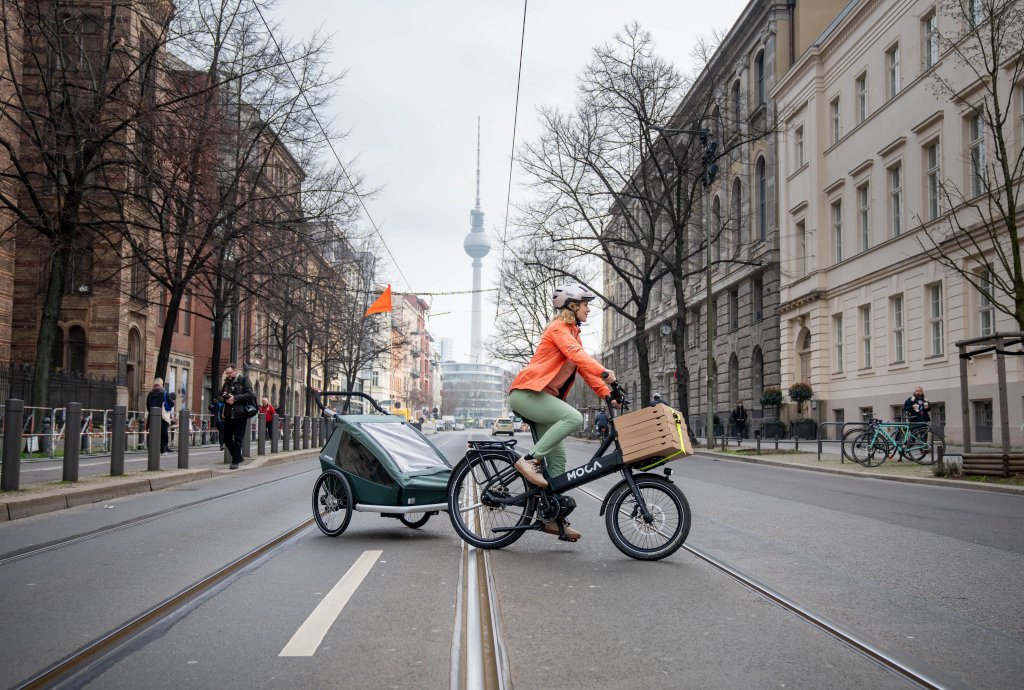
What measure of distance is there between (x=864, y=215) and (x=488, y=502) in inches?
1139

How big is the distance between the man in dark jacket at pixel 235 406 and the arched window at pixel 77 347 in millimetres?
19814

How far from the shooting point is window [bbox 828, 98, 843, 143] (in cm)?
3588

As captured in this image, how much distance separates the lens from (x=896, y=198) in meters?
30.7

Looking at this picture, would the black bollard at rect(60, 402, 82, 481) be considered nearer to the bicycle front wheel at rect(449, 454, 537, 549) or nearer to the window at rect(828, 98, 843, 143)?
the bicycle front wheel at rect(449, 454, 537, 549)

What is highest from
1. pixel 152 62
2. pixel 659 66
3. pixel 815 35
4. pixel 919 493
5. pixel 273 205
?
pixel 815 35

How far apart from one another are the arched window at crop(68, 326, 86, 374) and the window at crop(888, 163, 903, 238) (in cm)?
2838

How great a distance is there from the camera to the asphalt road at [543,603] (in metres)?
4.12

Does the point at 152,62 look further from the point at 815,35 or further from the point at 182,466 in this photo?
the point at 815,35

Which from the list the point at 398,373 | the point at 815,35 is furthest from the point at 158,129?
the point at 398,373

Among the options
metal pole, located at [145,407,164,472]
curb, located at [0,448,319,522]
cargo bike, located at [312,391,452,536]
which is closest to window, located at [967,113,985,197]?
curb, located at [0,448,319,522]

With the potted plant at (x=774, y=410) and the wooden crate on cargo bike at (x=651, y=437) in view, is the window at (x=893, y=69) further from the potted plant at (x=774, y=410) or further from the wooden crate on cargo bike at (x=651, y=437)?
the wooden crate on cargo bike at (x=651, y=437)

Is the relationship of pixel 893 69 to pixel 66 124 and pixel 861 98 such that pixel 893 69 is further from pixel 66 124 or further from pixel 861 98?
pixel 66 124

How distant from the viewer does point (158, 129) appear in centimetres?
1916

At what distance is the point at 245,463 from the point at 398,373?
117m
